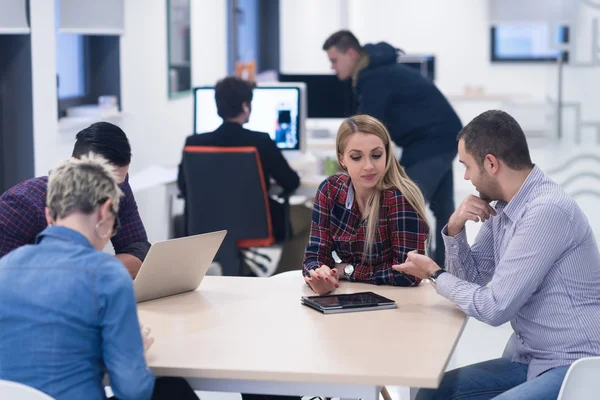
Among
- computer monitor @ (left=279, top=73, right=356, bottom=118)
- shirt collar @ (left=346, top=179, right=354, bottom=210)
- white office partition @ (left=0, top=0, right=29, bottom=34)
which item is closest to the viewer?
shirt collar @ (left=346, top=179, right=354, bottom=210)

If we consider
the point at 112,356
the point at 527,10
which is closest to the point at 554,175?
the point at 527,10

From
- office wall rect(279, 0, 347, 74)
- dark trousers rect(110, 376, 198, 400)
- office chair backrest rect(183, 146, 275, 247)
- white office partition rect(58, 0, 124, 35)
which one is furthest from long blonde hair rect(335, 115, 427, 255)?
office wall rect(279, 0, 347, 74)

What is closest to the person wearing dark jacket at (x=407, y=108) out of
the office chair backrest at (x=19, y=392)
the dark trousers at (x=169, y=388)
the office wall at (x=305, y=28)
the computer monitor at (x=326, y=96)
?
the computer monitor at (x=326, y=96)

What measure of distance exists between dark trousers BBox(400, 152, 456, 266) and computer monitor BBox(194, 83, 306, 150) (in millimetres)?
733

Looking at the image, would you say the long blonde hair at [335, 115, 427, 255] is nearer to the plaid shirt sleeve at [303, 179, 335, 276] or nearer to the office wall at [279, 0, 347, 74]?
the plaid shirt sleeve at [303, 179, 335, 276]

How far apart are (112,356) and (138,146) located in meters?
4.34

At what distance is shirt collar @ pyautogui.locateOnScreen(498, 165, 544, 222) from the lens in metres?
2.17

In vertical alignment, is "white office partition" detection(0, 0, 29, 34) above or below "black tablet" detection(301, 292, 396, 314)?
above

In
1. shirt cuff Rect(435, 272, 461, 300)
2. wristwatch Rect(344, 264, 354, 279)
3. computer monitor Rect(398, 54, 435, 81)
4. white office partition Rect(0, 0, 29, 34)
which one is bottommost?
wristwatch Rect(344, 264, 354, 279)

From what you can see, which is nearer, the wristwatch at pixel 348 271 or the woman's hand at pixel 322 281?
the woman's hand at pixel 322 281

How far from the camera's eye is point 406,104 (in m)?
4.77

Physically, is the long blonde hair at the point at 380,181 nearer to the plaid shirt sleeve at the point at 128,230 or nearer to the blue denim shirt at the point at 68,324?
the plaid shirt sleeve at the point at 128,230

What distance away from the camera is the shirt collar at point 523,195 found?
2.17m

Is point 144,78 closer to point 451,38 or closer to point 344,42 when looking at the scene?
point 344,42
